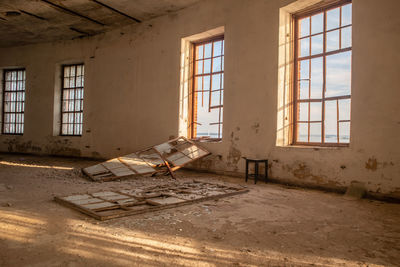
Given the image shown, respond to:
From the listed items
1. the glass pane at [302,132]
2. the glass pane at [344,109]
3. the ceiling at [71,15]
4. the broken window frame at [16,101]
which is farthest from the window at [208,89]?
the broken window frame at [16,101]

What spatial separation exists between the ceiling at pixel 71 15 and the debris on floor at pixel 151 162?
143 inches

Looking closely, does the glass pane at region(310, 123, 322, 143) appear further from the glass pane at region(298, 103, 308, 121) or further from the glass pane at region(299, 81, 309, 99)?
the glass pane at region(299, 81, 309, 99)

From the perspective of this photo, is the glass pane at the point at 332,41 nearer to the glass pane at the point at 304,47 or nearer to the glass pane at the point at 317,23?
the glass pane at the point at 317,23

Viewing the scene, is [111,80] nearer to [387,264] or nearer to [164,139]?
[164,139]

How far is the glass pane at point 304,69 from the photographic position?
562cm

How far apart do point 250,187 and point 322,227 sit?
7.64 ft

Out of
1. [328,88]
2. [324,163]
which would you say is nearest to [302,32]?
[328,88]

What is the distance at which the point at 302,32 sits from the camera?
5781 mm

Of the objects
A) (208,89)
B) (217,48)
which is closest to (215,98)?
(208,89)

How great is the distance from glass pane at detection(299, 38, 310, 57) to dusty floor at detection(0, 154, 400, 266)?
291cm

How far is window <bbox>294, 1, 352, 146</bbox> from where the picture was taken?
504cm

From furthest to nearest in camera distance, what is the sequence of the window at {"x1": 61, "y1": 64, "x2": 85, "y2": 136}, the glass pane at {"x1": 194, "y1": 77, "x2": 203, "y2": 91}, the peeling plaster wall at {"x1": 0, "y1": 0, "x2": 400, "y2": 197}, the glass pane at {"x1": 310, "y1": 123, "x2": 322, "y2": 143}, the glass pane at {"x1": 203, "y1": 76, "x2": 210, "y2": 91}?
the window at {"x1": 61, "y1": 64, "x2": 85, "y2": 136} < the glass pane at {"x1": 194, "y1": 77, "x2": 203, "y2": 91} < the glass pane at {"x1": 203, "y1": 76, "x2": 210, "y2": 91} < the glass pane at {"x1": 310, "y1": 123, "x2": 322, "y2": 143} < the peeling plaster wall at {"x1": 0, "y1": 0, "x2": 400, "y2": 197}

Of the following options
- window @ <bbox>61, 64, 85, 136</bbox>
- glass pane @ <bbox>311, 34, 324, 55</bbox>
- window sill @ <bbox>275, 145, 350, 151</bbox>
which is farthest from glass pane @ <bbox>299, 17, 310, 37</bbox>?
window @ <bbox>61, 64, 85, 136</bbox>

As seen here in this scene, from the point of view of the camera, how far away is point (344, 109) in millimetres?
5047
